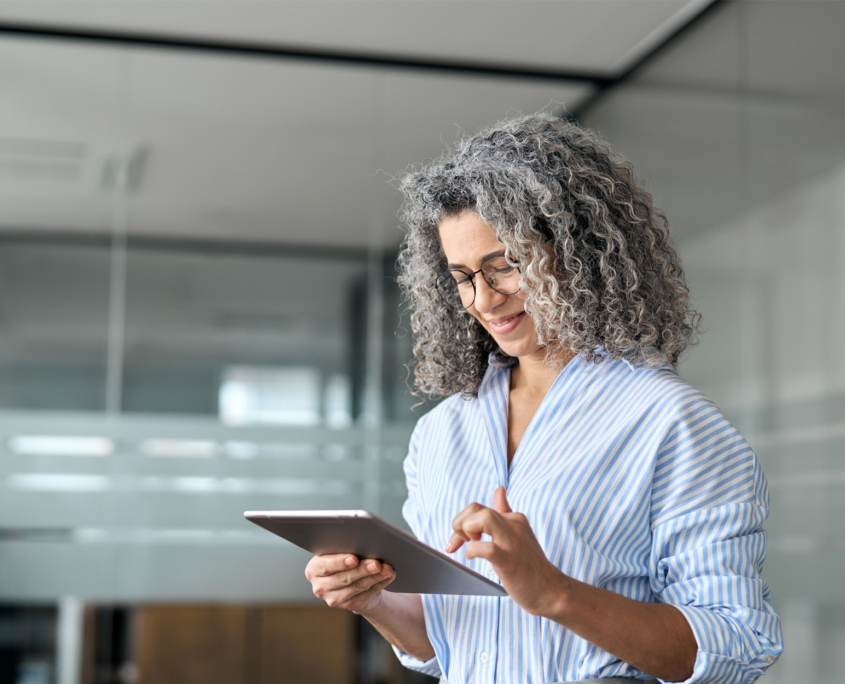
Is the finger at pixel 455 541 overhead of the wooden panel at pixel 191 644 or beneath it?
overhead

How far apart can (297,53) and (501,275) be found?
7.70 feet

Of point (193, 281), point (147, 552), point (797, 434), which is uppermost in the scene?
point (193, 281)

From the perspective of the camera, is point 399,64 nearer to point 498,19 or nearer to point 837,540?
point 498,19

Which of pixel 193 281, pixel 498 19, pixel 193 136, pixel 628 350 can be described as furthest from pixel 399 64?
pixel 628 350

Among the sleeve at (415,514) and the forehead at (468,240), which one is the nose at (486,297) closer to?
the forehead at (468,240)

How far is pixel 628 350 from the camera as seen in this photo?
1.26 metres

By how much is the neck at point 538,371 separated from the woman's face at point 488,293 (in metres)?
0.02

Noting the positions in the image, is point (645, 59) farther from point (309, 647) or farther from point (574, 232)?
point (309, 647)

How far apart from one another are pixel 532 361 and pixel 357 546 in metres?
0.41

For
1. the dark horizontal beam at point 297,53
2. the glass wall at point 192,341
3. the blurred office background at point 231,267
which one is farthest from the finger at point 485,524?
the dark horizontal beam at point 297,53

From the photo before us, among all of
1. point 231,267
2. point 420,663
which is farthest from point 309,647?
point 420,663

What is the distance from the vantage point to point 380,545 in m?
1.10

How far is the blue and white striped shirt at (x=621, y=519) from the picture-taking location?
1101mm

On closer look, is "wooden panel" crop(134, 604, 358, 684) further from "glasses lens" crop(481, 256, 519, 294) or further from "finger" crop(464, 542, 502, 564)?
"finger" crop(464, 542, 502, 564)
